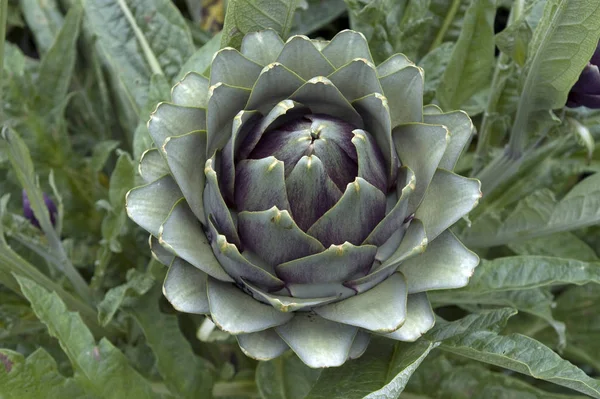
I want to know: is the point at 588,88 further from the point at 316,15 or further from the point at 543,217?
the point at 316,15

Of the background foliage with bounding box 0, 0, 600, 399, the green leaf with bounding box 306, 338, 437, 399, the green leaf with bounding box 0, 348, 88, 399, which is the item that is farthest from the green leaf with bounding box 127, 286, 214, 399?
the green leaf with bounding box 306, 338, 437, 399

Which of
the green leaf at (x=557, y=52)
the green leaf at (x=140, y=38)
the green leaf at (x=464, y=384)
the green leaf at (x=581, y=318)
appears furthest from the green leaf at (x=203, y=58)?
the green leaf at (x=581, y=318)

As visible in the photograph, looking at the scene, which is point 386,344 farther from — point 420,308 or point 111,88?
point 111,88

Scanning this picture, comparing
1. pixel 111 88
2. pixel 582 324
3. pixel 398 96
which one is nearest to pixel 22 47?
pixel 111 88

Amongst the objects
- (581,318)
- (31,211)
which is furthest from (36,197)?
(581,318)

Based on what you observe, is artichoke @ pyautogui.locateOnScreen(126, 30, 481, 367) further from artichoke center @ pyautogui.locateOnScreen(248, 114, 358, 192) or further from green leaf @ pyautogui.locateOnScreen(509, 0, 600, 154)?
green leaf @ pyautogui.locateOnScreen(509, 0, 600, 154)

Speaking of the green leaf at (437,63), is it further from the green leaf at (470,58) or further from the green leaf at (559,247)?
the green leaf at (559,247)

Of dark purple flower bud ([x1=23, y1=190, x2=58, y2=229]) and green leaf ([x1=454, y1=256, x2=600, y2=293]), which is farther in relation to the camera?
dark purple flower bud ([x1=23, y1=190, x2=58, y2=229])
